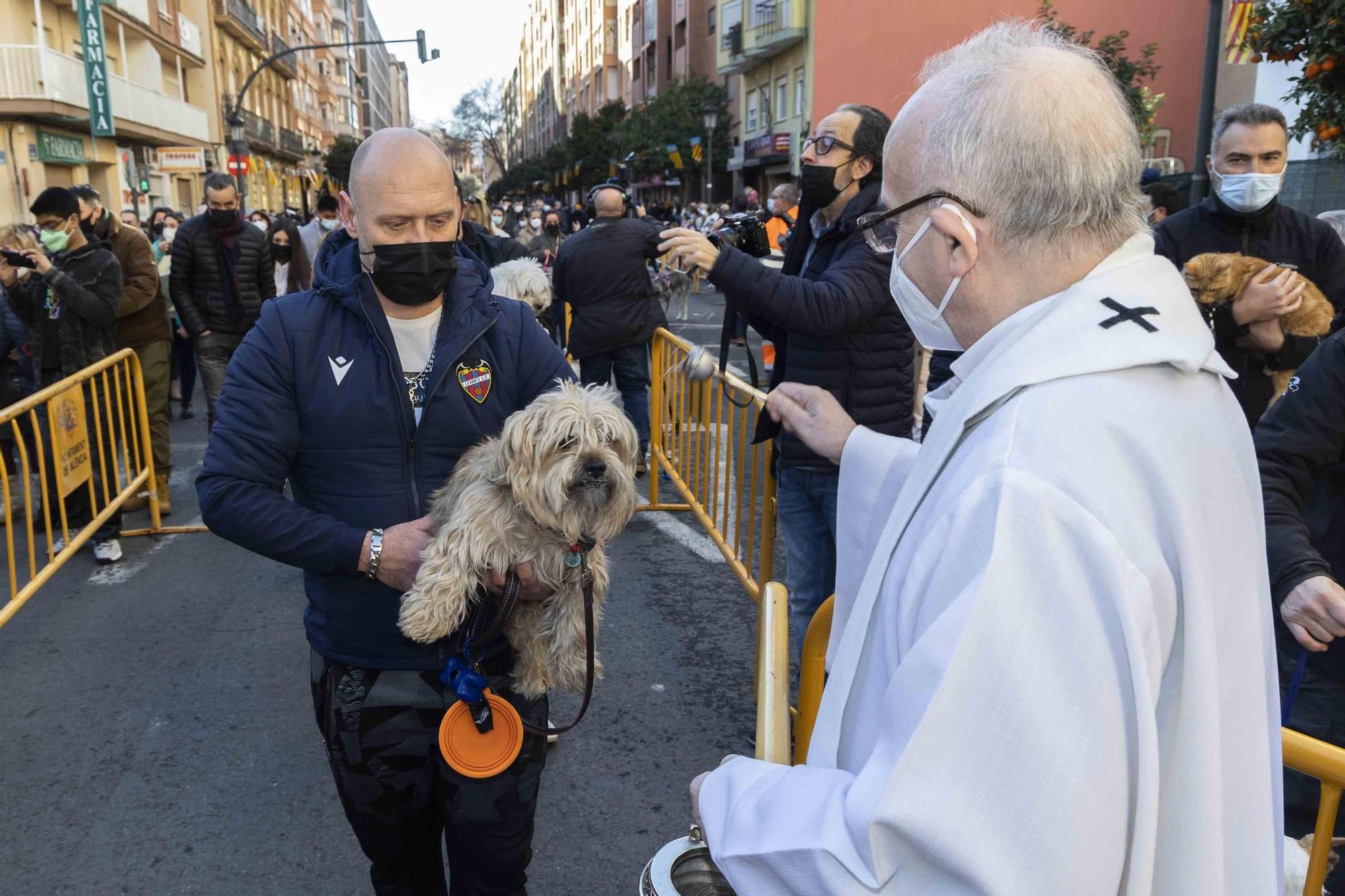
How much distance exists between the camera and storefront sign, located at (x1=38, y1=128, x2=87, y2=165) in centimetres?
2659

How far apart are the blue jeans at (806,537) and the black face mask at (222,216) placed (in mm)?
5628

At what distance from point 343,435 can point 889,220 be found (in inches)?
51.5

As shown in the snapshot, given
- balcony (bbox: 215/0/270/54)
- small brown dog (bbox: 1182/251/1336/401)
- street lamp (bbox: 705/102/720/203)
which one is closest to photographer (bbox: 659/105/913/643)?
small brown dog (bbox: 1182/251/1336/401)

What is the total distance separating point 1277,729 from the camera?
1246 mm

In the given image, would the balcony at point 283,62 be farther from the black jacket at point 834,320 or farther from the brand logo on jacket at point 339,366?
the brand logo on jacket at point 339,366

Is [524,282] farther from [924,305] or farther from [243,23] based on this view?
[243,23]

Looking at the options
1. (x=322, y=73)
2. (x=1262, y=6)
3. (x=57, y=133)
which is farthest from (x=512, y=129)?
(x=1262, y=6)

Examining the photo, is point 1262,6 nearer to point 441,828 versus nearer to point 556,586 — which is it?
point 556,586

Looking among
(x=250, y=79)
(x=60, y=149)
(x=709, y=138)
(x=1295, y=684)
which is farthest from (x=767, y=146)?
(x=1295, y=684)

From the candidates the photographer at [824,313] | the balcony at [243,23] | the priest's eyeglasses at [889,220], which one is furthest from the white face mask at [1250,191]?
the balcony at [243,23]

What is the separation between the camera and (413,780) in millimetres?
2162

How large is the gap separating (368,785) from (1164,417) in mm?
1842

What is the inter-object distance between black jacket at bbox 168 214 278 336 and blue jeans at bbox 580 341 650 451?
2675 mm

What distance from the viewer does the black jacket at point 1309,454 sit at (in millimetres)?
2330
